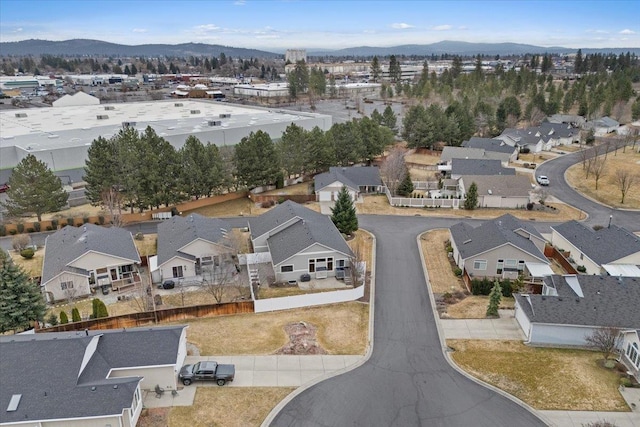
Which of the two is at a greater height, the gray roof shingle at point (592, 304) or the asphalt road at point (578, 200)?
the gray roof shingle at point (592, 304)

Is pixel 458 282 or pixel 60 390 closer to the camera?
pixel 60 390

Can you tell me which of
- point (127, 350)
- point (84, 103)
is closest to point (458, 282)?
point (127, 350)

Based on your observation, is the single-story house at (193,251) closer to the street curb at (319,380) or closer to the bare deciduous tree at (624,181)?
the street curb at (319,380)

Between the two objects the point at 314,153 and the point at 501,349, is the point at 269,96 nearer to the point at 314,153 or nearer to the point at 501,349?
the point at 314,153

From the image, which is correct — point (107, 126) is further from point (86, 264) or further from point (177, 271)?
point (177, 271)

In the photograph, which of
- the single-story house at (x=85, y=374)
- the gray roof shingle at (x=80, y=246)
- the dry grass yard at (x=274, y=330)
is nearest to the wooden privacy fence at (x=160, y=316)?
the dry grass yard at (x=274, y=330)

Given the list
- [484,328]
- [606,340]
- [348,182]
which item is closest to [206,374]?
[484,328]
